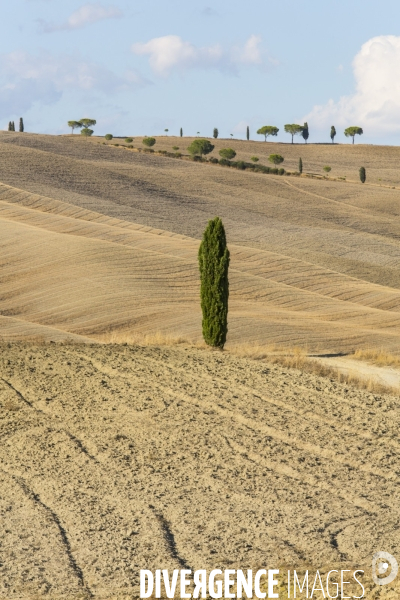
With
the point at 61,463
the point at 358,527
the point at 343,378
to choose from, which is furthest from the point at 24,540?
the point at 343,378

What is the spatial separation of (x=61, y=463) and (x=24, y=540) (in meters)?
2.73

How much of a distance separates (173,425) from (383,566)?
599 centimetres

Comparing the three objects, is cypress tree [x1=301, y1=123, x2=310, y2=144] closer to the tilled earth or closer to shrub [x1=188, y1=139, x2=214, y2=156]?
shrub [x1=188, y1=139, x2=214, y2=156]

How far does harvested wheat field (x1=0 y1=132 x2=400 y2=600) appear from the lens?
838cm

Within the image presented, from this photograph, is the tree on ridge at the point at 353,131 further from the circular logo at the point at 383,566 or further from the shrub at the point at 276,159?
the circular logo at the point at 383,566

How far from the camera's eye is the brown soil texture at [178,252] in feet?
99.7

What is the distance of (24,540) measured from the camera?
8.61 m

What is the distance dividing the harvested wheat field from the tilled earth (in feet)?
0.11

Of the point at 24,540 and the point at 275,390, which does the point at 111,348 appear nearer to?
the point at 275,390

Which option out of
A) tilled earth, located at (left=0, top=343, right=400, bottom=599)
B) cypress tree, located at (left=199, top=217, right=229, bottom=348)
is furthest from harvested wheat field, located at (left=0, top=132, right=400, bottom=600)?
cypress tree, located at (left=199, top=217, right=229, bottom=348)

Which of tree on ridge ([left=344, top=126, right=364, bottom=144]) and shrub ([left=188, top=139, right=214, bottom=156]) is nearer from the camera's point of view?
shrub ([left=188, top=139, right=214, bottom=156])

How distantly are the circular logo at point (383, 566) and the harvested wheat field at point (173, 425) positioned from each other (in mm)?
145

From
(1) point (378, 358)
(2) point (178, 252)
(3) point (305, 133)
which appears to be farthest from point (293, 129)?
(1) point (378, 358)

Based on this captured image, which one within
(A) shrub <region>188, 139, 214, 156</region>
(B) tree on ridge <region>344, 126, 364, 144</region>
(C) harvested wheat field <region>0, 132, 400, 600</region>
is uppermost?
(B) tree on ridge <region>344, 126, 364, 144</region>
